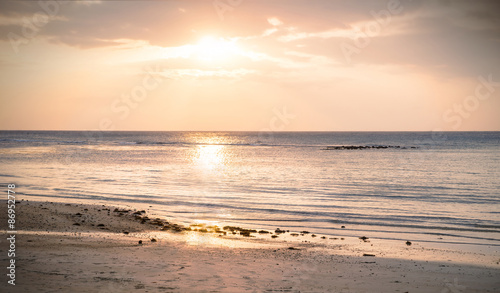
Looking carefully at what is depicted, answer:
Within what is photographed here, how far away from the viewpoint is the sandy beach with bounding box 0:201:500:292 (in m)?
10.8

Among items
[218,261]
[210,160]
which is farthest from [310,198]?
[210,160]

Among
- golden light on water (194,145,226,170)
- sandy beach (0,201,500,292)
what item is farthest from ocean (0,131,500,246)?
golden light on water (194,145,226,170)

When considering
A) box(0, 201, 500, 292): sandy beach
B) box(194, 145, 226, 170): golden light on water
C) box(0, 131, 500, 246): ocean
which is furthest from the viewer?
box(194, 145, 226, 170): golden light on water

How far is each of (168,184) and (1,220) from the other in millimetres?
21172

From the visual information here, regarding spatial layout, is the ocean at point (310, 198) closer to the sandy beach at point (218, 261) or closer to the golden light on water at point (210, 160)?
the sandy beach at point (218, 261)

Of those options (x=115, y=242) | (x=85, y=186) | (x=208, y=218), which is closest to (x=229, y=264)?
(x=115, y=242)

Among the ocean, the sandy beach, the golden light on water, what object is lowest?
the sandy beach

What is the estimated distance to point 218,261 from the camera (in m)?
13.3

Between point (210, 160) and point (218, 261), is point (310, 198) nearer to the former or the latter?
point (218, 261)

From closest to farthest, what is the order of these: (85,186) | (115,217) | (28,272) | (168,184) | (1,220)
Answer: (28,272), (1,220), (115,217), (85,186), (168,184)

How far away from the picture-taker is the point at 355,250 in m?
15.9

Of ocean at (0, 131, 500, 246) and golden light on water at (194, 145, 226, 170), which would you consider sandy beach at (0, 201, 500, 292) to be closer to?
ocean at (0, 131, 500, 246)

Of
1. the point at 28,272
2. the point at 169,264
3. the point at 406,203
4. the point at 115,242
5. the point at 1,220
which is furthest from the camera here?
the point at 406,203

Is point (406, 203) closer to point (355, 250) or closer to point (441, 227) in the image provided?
point (441, 227)
